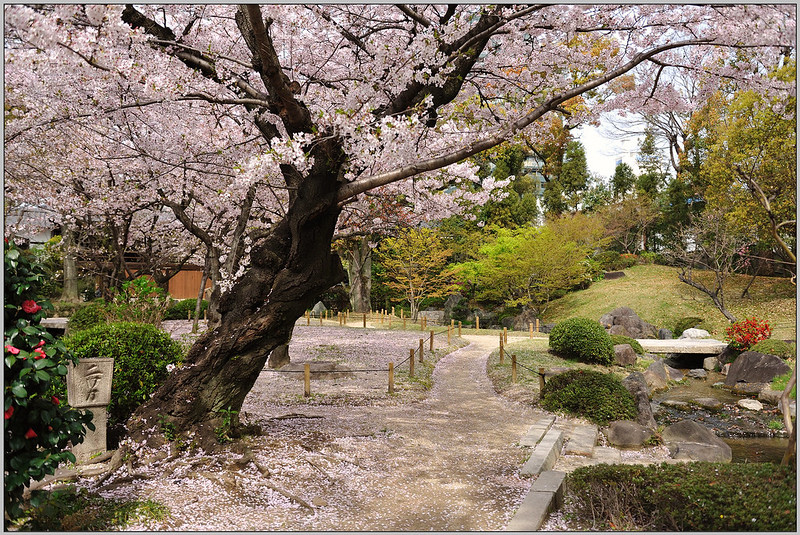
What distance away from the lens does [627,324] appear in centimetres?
2228

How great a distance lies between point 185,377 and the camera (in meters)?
5.82

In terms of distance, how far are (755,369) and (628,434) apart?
7.82m

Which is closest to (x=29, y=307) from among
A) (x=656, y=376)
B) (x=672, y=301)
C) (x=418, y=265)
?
(x=656, y=376)

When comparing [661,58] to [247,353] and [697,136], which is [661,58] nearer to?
[247,353]

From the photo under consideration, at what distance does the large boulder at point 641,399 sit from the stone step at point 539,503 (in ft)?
13.6

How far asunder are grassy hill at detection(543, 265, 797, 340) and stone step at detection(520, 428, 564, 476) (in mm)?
14316

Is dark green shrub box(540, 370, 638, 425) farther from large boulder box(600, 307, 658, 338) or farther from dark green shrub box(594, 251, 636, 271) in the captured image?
dark green shrub box(594, 251, 636, 271)

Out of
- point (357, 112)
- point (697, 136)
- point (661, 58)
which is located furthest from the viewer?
point (697, 136)

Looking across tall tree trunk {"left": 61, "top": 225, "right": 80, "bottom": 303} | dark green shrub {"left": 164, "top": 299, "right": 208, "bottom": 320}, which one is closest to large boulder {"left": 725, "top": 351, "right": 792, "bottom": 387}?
dark green shrub {"left": 164, "top": 299, "right": 208, "bottom": 320}

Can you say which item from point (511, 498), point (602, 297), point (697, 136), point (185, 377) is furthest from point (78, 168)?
point (697, 136)

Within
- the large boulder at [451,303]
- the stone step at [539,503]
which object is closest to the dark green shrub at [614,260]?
the large boulder at [451,303]

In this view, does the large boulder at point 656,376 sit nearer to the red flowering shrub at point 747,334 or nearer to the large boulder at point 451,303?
the red flowering shrub at point 747,334

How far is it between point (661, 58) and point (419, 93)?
3251mm

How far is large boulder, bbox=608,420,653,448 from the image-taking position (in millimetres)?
7648
